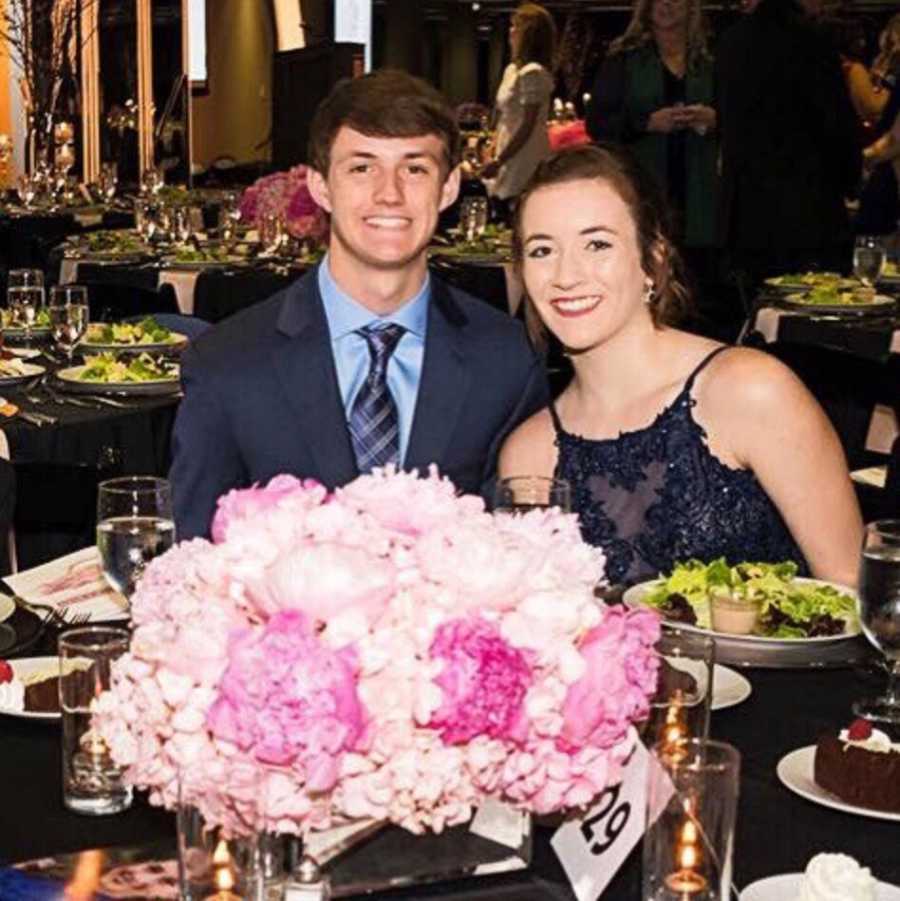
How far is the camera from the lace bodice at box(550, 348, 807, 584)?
9.52 ft

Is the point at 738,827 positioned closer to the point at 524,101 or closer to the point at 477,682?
the point at 477,682

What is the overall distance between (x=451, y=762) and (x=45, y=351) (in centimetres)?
390

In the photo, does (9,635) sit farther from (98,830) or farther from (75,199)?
(75,199)

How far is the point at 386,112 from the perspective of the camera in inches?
124

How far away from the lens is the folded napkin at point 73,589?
2426 millimetres

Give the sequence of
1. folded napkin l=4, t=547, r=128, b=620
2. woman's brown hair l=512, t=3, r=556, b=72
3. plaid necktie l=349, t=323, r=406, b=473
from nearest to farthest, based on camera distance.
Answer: folded napkin l=4, t=547, r=128, b=620
plaid necktie l=349, t=323, r=406, b=473
woman's brown hair l=512, t=3, r=556, b=72

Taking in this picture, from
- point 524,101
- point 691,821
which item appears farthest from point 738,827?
point 524,101

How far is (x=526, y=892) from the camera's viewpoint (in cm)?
162

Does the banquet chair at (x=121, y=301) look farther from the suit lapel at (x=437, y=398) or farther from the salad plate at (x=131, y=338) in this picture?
the suit lapel at (x=437, y=398)

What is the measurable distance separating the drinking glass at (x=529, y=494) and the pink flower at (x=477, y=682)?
90cm

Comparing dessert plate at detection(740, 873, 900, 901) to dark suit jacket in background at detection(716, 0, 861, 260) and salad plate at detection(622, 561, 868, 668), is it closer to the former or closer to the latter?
salad plate at detection(622, 561, 868, 668)

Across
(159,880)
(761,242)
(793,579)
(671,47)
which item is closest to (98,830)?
(159,880)

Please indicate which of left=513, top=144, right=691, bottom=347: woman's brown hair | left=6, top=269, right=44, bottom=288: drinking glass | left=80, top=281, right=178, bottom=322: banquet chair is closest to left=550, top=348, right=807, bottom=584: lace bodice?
left=513, top=144, right=691, bottom=347: woman's brown hair

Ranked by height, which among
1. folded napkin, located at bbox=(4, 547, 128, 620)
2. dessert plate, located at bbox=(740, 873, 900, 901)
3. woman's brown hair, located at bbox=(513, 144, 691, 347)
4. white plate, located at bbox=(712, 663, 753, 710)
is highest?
woman's brown hair, located at bbox=(513, 144, 691, 347)
